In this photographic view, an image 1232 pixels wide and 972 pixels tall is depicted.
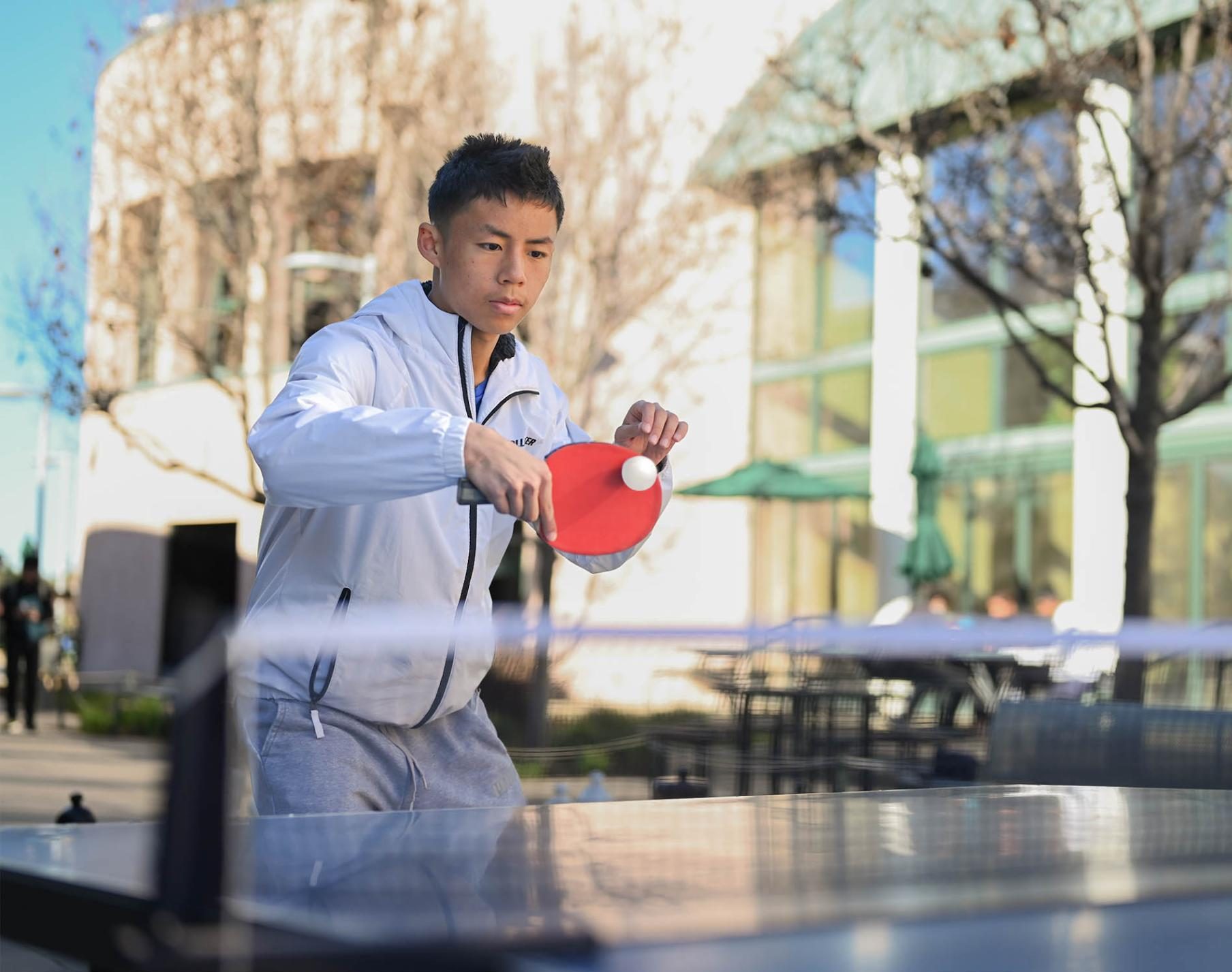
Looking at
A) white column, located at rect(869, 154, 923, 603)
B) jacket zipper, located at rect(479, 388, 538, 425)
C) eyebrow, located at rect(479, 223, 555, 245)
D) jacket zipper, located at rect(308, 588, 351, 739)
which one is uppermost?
white column, located at rect(869, 154, 923, 603)

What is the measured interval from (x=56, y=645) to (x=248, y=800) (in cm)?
2638

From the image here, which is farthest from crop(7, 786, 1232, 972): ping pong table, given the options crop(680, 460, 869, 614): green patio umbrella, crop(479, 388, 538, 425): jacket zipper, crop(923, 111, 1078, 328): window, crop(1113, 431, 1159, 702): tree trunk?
crop(680, 460, 869, 614): green patio umbrella

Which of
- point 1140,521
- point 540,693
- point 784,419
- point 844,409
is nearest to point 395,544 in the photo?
point 540,693

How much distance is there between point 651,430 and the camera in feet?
8.91

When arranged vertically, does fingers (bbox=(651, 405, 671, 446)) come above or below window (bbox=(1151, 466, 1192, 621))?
below

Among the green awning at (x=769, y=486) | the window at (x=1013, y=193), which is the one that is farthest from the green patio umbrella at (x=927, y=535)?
the window at (x=1013, y=193)

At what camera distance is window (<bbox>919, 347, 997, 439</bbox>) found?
18672 mm

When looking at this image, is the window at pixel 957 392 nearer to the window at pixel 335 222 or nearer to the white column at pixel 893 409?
the white column at pixel 893 409

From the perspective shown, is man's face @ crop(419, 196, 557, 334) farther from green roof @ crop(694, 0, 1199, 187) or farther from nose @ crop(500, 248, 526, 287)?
green roof @ crop(694, 0, 1199, 187)

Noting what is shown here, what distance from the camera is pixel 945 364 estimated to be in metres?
19.3

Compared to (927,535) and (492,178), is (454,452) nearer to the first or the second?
(492,178)

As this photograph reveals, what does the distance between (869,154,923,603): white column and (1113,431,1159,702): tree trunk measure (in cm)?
897

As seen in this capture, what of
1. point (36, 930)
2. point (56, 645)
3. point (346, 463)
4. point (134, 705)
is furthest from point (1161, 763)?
point (56, 645)

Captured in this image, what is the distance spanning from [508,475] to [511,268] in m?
0.85
